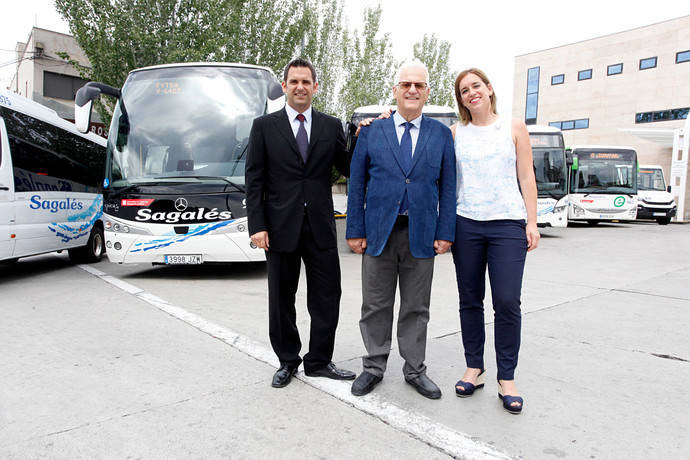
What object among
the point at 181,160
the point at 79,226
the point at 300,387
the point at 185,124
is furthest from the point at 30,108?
the point at 300,387

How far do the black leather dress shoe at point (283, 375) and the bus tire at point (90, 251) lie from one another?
7.55 meters

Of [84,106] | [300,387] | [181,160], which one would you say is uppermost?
[84,106]

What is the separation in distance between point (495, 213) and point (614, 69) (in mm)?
42881

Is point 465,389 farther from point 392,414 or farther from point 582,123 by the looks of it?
point 582,123

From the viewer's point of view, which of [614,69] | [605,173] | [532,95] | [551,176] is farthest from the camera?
[532,95]

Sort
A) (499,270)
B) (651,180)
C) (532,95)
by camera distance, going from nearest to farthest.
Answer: (499,270)
(651,180)
(532,95)

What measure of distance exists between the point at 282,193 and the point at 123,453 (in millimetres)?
1737

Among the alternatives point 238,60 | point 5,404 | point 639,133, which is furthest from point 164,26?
point 639,133

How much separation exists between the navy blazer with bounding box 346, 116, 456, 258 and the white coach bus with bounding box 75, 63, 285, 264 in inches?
150

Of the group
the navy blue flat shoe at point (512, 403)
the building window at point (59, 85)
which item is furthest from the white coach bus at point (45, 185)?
the building window at point (59, 85)

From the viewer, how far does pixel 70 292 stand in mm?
6660

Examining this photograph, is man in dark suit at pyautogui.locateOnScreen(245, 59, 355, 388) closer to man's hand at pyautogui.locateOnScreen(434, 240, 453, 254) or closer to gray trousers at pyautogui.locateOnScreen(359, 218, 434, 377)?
gray trousers at pyautogui.locateOnScreen(359, 218, 434, 377)

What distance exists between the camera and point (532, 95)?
45.4 metres

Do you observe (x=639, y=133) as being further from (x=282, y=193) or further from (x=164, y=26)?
(x=282, y=193)
